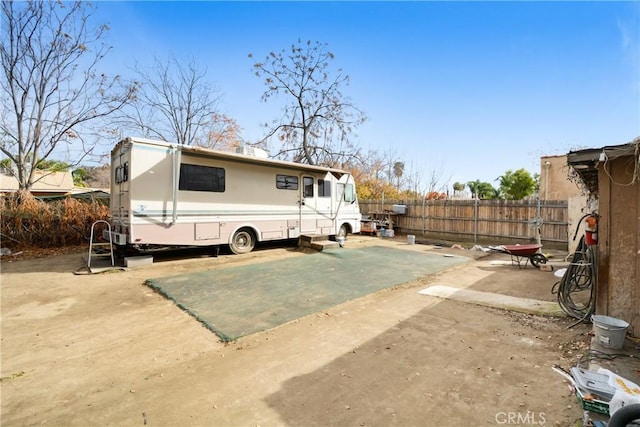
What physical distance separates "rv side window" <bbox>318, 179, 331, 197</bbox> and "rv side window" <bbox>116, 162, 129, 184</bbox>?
5645mm

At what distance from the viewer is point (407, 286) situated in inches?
223

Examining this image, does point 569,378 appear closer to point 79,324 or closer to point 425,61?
point 79,324

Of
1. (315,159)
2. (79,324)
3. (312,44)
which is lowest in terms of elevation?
(79,324)

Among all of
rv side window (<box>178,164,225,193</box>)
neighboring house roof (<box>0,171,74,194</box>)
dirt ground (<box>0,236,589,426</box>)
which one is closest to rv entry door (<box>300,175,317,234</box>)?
rv side window (<box>178,164,225,193</box>)

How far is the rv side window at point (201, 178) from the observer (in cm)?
721

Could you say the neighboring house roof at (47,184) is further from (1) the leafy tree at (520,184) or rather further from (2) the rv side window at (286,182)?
(1) the leafy tree at (520,184)

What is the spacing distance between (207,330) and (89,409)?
147 cm

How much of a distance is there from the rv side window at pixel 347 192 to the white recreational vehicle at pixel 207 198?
65cm

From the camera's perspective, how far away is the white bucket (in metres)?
2.90

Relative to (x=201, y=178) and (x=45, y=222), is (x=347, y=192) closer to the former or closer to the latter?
(x=201, y=178)

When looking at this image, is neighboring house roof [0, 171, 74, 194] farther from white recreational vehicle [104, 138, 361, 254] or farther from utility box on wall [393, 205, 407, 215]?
utility box on wall [393, 205, 407, 215]

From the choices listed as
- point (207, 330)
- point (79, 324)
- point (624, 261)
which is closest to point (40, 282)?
point (79, 324)

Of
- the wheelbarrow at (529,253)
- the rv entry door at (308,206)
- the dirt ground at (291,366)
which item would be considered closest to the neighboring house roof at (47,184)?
the rv entry door at (308,206)

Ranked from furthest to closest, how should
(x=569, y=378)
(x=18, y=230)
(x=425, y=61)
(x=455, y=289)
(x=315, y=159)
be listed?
1. (x=315, y=159)
2. (x=425, y=61)
3. (x=18, y=230)
4. (x=455, y=289)
5. (x=569, y=378)
